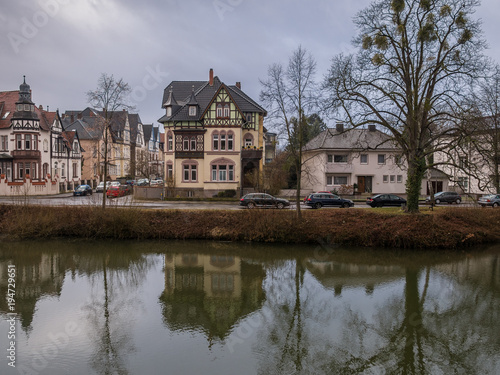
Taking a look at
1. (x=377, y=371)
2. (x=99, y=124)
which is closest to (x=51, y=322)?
(x=377, y=371)

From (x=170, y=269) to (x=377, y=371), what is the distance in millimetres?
11533

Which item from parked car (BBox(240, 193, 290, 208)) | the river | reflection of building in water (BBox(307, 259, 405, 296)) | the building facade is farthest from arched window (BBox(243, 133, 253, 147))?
reflection of building in water (BBox(307, 259, 405, 296))

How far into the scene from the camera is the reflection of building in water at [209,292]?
489 inches

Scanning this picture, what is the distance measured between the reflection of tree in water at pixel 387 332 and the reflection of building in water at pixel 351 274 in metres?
0.96

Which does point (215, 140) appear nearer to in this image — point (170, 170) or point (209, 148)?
point (209, 148)

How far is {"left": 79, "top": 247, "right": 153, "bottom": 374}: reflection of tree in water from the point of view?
1015cm

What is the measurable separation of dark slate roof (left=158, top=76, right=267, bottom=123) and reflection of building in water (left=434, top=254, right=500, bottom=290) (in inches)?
1144

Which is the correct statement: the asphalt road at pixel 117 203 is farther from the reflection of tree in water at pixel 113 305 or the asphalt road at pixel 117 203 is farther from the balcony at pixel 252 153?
the balcony at pixel 252 153

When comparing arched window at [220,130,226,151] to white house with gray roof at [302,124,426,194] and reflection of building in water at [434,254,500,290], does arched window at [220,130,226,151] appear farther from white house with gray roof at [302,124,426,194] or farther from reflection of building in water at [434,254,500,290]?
reflection of building in water at [434,254,500,290]

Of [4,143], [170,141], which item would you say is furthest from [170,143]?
[4,143]

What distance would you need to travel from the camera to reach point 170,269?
19.0 metres

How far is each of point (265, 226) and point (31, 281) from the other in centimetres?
1299

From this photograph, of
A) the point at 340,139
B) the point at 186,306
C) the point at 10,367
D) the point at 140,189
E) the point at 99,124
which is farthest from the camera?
the point at 340,139

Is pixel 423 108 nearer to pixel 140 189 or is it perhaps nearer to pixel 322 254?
pixel 322 254
